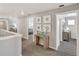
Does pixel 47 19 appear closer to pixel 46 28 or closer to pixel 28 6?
pixel 46 28

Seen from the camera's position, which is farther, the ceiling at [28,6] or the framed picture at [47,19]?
the framed picture at [47,19]

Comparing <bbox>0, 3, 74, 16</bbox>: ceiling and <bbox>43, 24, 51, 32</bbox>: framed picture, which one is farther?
<bbox>43, 24, 51, 32</bbox>: framed picture

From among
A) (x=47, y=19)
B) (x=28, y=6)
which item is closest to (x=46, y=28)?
(x=47, y=19)

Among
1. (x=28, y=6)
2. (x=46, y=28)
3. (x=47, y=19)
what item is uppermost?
(x=28, y=6)

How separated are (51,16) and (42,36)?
1240 mm

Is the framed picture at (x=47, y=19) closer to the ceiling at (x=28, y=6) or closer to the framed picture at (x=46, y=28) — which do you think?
the framed picture at (x=46, y=28)

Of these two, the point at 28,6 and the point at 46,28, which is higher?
the point at 28,6

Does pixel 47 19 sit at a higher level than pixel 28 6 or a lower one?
lower

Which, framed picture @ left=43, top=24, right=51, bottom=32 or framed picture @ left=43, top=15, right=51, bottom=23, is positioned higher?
framed picture @ left=43, top=15, right=51, bottom=23

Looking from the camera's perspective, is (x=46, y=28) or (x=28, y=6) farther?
(x=46, y=28)

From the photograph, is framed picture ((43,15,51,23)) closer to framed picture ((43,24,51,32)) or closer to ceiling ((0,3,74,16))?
framed picture ((43,24,51,32))

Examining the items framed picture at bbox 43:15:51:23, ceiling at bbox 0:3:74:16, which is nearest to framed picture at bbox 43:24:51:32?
framed picture at bbox 43:15:51:23

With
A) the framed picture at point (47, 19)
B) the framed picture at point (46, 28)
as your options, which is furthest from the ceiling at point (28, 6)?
the framed picture at point (46, 28)

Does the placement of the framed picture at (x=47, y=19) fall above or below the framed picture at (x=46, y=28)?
above
